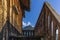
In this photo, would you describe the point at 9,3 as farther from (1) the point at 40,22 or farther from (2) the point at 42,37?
(1) the point at 40,22

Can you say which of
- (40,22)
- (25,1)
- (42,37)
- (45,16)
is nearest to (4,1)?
(42,37)

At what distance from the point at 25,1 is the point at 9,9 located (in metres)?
5.99

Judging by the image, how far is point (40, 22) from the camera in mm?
14758

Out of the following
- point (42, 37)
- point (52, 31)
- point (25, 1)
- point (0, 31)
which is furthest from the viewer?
point (25, 1)

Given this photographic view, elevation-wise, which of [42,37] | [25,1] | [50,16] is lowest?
[42,37]

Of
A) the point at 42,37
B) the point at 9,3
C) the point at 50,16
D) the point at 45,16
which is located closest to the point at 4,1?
the point at 9,3

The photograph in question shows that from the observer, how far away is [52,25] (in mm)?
12250

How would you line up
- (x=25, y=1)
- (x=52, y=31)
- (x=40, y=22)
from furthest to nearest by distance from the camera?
(x=25, y=1) → (x=40, y=22) → (x=52, y=31)

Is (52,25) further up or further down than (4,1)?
further down

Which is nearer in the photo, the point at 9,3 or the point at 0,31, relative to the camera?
the point at 0,31

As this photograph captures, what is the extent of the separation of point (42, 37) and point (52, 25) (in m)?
1.92

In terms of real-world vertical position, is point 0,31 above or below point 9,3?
below

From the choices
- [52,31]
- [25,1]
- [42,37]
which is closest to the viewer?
[42,37]

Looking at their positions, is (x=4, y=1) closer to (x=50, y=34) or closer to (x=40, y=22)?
(x=50, y=34)
